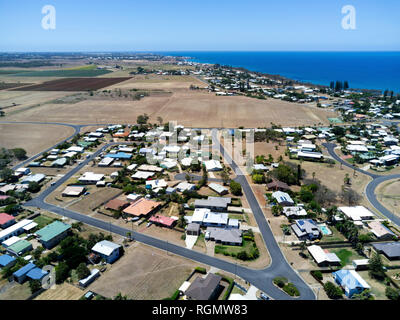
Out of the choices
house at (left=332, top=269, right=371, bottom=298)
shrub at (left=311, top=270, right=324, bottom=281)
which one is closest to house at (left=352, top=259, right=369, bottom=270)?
house at (left=332, top=269, right=371, bottom=298)

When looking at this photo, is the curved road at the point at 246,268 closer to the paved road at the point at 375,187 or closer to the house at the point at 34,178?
the house at the point at 34,178

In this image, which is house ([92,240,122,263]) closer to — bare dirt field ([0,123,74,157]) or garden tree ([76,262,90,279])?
garden tree ([76,262,90,279])

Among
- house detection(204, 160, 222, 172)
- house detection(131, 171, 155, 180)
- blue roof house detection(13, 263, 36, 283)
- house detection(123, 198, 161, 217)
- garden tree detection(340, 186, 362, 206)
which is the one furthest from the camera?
house detection(204, 160, 222, 172)

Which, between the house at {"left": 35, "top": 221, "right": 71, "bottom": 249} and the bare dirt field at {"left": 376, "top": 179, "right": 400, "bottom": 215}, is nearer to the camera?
the house at {"left": 35, "top": 221, "right": 71, "bottom": 249}

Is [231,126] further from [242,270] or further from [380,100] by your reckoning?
[380,100]

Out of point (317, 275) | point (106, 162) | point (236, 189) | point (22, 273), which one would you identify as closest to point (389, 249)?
point (317, 275)
